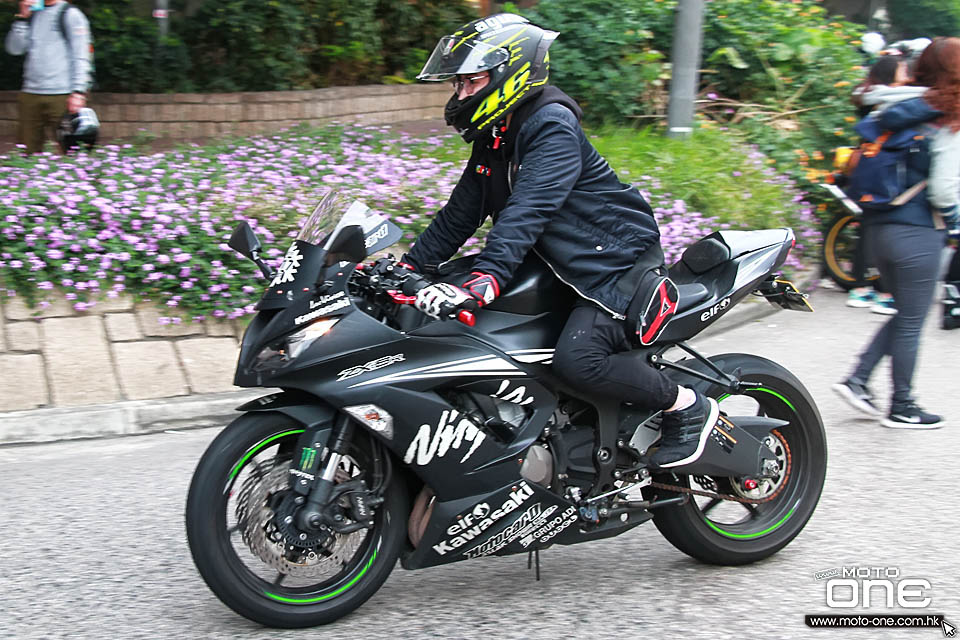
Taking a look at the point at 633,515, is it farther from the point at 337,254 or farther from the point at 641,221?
the point at 337,254

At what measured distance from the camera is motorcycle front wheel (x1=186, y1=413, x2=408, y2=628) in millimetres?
3496

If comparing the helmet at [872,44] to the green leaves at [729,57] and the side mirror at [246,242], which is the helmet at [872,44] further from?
the side mirror at [246,242]

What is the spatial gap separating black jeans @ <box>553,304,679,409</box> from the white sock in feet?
0.08

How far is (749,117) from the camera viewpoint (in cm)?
1033

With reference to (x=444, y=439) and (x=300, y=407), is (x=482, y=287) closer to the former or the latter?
(x=444, y=439)

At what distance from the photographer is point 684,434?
402 cm

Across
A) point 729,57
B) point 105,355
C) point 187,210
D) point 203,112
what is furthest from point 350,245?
point 203,112

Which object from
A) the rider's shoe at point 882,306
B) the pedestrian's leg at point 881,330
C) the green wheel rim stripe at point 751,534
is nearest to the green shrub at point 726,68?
the rider's shoe at point 882,306

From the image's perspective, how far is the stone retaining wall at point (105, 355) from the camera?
6109 mm

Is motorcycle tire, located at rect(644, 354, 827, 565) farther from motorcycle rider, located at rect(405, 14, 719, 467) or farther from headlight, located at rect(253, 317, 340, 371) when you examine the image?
headlight, located at rect(253, 317, 340, 371)

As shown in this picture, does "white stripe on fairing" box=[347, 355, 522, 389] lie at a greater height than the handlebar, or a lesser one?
lesser

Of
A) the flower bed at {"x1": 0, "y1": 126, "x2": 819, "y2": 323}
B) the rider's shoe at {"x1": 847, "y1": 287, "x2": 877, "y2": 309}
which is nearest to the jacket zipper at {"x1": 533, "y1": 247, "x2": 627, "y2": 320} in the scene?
the flower bed at {"x1": 0, "y1": 126, "x2": 819, "y2": 323}

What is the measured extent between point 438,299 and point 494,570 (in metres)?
1.36

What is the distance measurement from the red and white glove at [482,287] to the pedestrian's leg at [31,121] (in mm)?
6407
